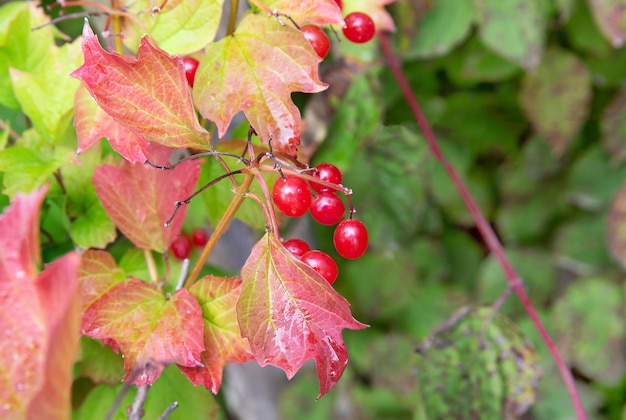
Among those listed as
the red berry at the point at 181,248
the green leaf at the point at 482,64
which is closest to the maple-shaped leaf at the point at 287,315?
the red berry at the point at 181,248

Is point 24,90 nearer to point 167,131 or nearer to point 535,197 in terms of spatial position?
point 167,131

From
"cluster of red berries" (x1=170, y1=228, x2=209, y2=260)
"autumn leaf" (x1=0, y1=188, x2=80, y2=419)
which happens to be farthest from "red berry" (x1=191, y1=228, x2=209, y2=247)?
"autumn leaf" (x1=0, y1=188, x2=80, y2=419)

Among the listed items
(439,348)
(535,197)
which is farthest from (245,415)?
(535,197)

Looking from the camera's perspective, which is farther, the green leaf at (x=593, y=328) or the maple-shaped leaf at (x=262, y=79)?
the green leaf at (x=593, y=328)

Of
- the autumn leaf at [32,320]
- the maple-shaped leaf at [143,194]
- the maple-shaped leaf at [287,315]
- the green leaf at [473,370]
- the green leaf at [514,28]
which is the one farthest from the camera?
the green leaf at [514,28]

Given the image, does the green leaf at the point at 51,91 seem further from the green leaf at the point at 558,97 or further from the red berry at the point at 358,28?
the green leaf at the point at 558,97

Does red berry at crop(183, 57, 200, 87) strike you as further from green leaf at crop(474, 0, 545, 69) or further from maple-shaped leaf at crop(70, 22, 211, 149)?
green leaf at crop(474, 0, 545, 69)
